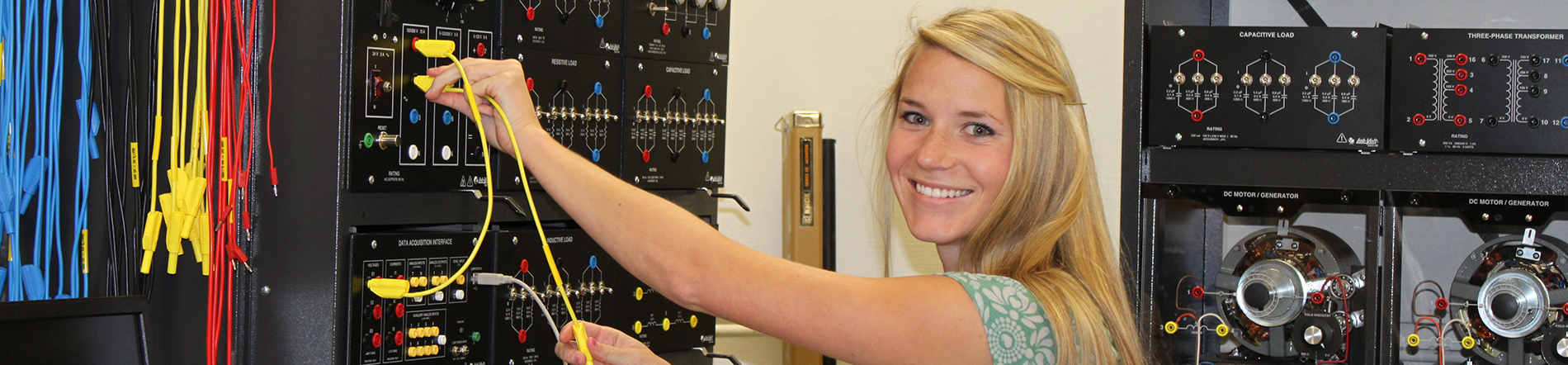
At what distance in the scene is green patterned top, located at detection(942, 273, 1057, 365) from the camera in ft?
4.41

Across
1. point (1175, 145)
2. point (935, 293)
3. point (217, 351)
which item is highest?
point (1175, 145)

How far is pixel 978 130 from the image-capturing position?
1.54 meters

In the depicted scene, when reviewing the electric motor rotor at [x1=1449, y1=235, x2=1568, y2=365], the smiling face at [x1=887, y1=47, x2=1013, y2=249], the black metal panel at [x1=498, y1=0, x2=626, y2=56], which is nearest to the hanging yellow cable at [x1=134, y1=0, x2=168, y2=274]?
the black metal panel at [x1=498, y1=0, x2=626, y2=56]

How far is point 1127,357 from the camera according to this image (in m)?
1.50

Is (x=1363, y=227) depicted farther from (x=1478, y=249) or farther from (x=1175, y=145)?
(x=1175, y=145)

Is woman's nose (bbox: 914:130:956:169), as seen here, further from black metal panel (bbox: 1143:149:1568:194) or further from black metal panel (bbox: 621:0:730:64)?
black metal panel (bbox: 1143:149:1568:194)

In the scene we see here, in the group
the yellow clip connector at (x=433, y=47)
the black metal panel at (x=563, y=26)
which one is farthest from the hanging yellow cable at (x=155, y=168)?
the black metal panel at (x=563, y=26)

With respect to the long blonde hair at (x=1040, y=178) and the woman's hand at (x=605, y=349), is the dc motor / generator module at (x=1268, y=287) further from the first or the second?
the woman's hand at (x=605, y=349)

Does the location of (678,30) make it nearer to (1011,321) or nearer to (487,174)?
(487,174)

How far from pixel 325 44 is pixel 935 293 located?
963mm

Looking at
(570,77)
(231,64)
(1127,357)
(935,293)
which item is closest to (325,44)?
(231,64)

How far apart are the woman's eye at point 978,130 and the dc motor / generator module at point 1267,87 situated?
103 centimetres

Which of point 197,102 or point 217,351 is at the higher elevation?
point 197,102

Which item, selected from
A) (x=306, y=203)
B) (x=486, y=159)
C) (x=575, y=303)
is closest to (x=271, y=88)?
(x=306, y=203)
